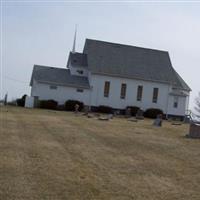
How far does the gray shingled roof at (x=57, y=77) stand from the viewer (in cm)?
5531

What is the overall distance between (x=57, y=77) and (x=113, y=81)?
21.3 ft

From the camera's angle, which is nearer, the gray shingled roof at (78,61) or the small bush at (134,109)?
the small bush at (134,109)

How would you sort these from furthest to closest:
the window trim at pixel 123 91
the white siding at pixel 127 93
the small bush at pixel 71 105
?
the window trim at pixel 123 91 → the white siding at pixel 127 93 → the small bush at pixel 71 105

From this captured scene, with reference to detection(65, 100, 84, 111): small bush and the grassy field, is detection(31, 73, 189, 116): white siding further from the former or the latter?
the grassy field

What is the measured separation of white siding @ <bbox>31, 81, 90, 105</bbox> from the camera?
180 feet

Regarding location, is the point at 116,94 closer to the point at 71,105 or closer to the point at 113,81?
the point at 113,81

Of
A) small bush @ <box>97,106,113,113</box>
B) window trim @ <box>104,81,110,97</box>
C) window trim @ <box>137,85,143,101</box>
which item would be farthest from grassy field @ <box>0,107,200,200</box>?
window trim @ <box>137,85,143,101</box>

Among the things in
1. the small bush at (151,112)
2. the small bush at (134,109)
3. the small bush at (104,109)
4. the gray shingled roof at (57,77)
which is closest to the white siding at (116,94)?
the gray shingled roof at (57,77)

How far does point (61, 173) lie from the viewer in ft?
37.8

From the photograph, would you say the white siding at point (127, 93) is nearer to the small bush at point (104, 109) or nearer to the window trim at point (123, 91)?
the window trim at point (123, 91)

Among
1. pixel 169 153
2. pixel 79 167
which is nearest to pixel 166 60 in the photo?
pixel 169 153

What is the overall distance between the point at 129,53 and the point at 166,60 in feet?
16.2

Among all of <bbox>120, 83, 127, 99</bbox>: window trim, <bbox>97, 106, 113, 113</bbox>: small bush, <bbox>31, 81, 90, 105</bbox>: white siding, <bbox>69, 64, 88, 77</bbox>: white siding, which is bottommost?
<bbox>97, 106, 113, 113</bbox>: small bush

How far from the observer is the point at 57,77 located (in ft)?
185
